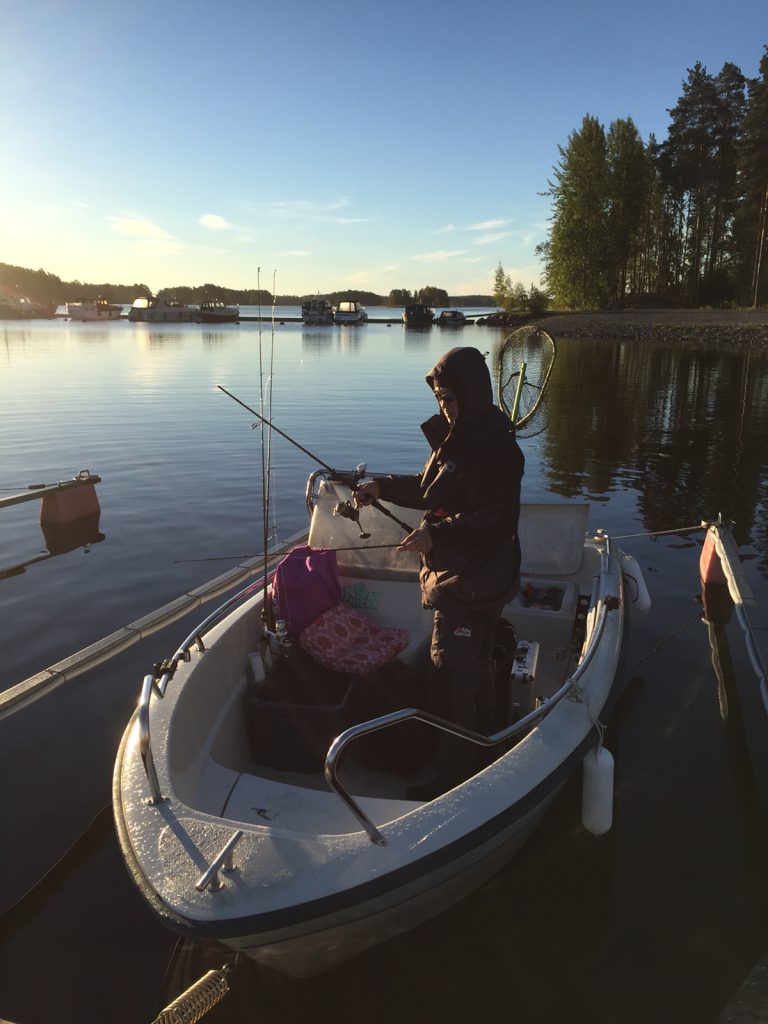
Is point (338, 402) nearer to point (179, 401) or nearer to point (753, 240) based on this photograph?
point (179, 401)

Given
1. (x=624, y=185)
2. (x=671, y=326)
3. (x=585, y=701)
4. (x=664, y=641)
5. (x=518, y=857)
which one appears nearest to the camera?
(x=585, y=701)

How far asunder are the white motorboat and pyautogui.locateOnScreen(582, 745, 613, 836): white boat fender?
0.08 metres

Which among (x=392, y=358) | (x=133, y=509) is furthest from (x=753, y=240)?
(x=133, y=509)

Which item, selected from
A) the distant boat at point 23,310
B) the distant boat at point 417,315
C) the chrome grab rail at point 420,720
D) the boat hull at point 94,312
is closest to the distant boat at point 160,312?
the boat hull at point 94,312

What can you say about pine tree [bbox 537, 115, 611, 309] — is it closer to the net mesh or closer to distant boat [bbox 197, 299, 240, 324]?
distant boat [bbox 197, 299, 240, 324]

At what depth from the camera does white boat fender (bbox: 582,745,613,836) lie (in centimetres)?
373

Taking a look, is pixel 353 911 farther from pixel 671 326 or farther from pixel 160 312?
pixel 160 312

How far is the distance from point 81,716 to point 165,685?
2.49 m

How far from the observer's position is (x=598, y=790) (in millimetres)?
3746

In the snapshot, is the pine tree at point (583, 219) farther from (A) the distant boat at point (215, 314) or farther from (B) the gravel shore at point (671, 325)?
(A) the distant boat at point (215, 314)

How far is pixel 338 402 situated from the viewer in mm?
25688

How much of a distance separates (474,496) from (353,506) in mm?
1785

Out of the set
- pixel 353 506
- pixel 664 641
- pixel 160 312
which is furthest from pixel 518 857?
pixel 160 312

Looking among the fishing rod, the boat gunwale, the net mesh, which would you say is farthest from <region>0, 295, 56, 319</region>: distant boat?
the boat gunwale
